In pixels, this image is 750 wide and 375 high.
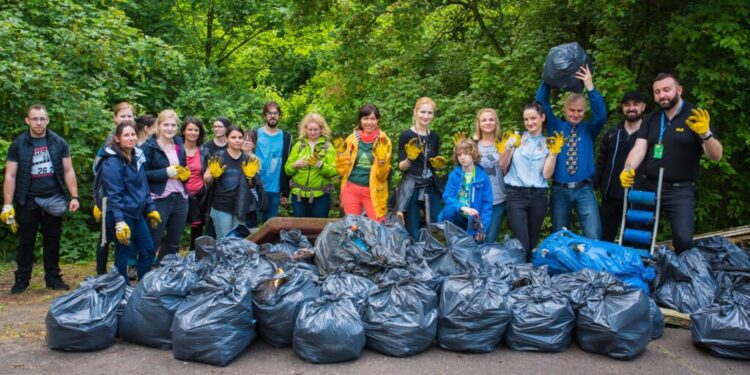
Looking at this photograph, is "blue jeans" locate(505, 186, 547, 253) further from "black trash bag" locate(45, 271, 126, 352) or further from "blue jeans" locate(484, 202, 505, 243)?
"black trash bag" locate(45, 271, 126, 352)

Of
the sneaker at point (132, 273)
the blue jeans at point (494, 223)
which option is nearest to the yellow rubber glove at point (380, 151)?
the blue jeans at point (494, 223)

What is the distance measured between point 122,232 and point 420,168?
2.69 m

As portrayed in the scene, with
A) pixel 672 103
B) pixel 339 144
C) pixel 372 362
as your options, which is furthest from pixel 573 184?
pixel 372 362

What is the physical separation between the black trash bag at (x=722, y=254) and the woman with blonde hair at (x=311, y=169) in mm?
3459

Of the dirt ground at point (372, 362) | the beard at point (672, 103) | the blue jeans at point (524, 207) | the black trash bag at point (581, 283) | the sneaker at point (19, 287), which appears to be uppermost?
the beard at point (672, 103)

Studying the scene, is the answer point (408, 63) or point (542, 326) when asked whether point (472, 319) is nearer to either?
point (542, 326)

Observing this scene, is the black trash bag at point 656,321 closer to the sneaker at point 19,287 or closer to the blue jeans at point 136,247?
the blue jeans at point 136,247

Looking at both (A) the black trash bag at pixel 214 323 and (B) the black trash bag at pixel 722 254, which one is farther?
(B) the black trash bag at pixel 722 254

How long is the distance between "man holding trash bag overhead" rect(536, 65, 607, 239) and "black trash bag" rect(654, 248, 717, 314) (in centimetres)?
71

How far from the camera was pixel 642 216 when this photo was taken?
224 inches

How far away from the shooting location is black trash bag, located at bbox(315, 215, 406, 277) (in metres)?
5.20

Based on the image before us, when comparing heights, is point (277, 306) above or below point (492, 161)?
below

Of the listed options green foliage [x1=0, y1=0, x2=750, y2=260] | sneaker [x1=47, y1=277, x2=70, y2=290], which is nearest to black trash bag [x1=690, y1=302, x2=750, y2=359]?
green foliage [x1=0, y1=0, x2=750, y2=260]

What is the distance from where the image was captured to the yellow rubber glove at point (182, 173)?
6.12 metres
